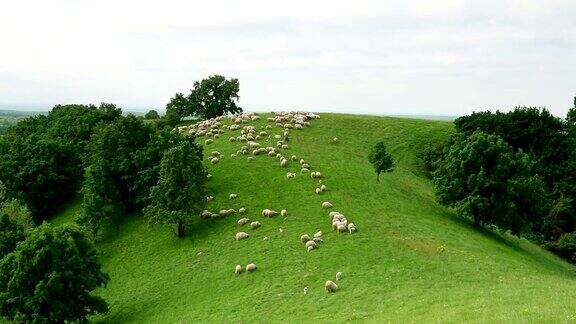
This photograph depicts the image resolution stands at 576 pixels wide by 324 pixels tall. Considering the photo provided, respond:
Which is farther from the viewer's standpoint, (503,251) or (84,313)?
(503,251)

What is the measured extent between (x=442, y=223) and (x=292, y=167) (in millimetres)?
22227

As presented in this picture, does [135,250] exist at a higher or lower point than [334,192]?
lower

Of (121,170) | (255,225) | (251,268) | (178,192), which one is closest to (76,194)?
(121,170)

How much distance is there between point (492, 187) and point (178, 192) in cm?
3487

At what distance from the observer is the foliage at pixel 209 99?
109875 mm

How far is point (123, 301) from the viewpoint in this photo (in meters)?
45.3

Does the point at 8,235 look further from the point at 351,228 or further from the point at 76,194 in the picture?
the point at 351,228

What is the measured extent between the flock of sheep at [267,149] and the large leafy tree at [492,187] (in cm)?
1508

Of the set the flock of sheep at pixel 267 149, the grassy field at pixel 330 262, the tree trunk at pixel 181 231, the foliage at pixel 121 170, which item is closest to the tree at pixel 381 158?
the grassy field at pixel 330 262

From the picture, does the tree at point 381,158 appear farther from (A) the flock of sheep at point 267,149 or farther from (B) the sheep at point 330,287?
(B) the sheep at point 330,287

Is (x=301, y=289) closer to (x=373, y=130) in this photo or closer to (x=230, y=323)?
(x=230, y=323)

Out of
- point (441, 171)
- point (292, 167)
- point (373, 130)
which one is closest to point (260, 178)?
point (292, 167)

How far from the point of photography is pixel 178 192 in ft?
174

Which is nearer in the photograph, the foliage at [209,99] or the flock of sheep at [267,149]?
the flock of sheep at [267,149]
